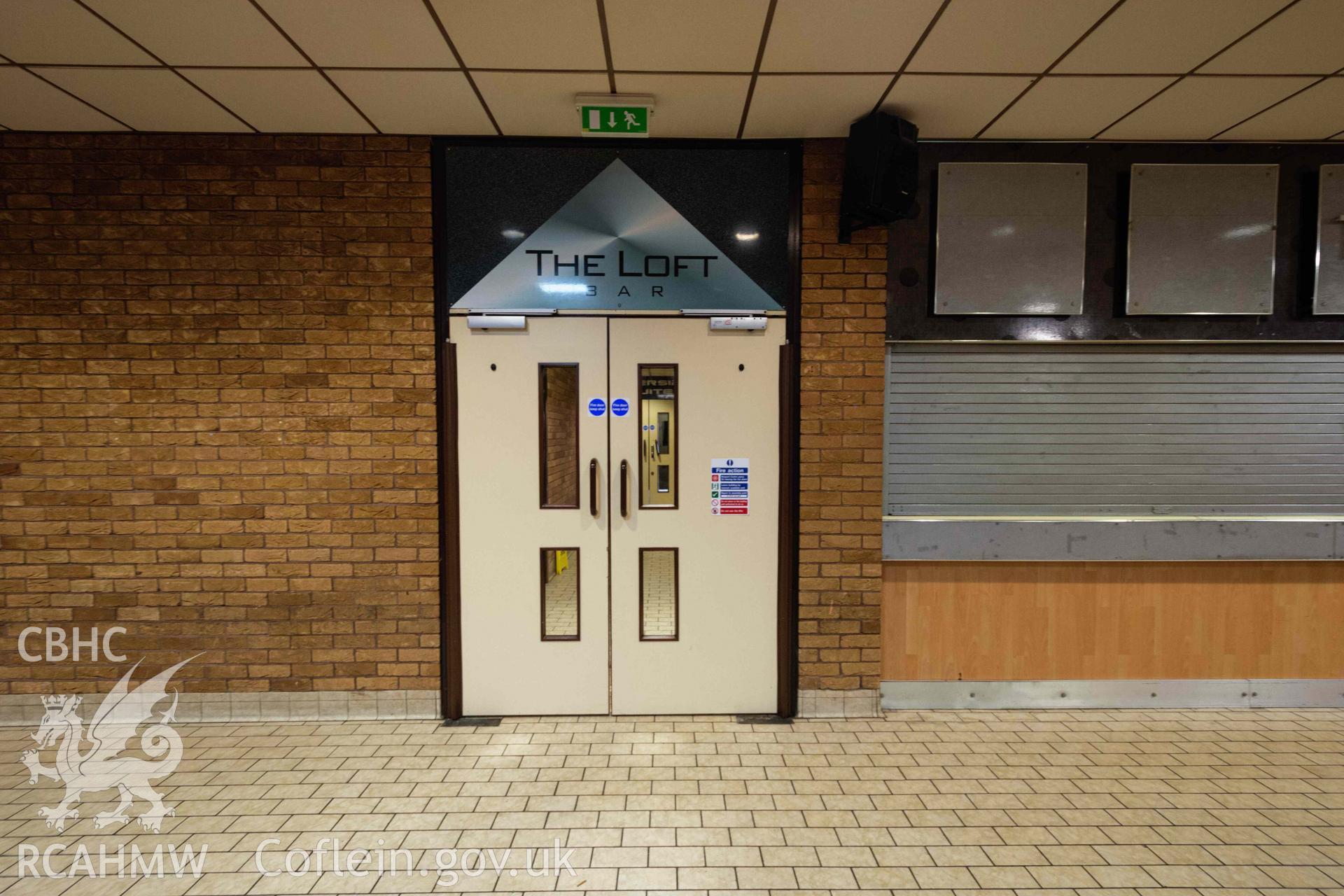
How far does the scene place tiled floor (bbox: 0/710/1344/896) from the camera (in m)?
2.41

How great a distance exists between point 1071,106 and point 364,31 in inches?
136

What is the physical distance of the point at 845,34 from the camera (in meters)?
2.57

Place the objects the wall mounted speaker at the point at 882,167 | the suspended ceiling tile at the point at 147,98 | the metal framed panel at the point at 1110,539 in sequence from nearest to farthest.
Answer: the suspended ceiling tile at the point at 147,98 < the wall mounted speaker at the point at 882,167 < the metal framed panel at the point at 1110,539

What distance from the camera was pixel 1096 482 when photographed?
3.76m

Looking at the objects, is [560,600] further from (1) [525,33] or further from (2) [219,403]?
(1) [525,33]

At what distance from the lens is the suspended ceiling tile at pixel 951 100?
293cm

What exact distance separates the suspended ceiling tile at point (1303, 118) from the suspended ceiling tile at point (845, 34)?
7.18 feet

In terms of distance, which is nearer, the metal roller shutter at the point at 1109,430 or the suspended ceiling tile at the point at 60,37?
the suspended ceiling tile at the point at 60,37

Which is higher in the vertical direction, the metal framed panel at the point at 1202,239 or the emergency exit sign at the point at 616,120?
the emergency exit sign at the point at 616,120

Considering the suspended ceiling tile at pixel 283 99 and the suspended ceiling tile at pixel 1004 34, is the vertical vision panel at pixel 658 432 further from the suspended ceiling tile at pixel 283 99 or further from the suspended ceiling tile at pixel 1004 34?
the suspended ceiling tile at pixel 283 99

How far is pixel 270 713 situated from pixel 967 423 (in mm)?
4561

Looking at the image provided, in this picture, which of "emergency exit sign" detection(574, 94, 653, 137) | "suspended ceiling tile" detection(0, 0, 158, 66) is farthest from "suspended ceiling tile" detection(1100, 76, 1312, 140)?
"suspended ceiling tile" detection(0, 0, 158, 66)

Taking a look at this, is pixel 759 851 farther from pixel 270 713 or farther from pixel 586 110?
pixel 586 110

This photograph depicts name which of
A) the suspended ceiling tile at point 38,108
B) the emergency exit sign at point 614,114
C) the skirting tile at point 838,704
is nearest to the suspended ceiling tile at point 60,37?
the suspended ceiling tile at point 38,108
